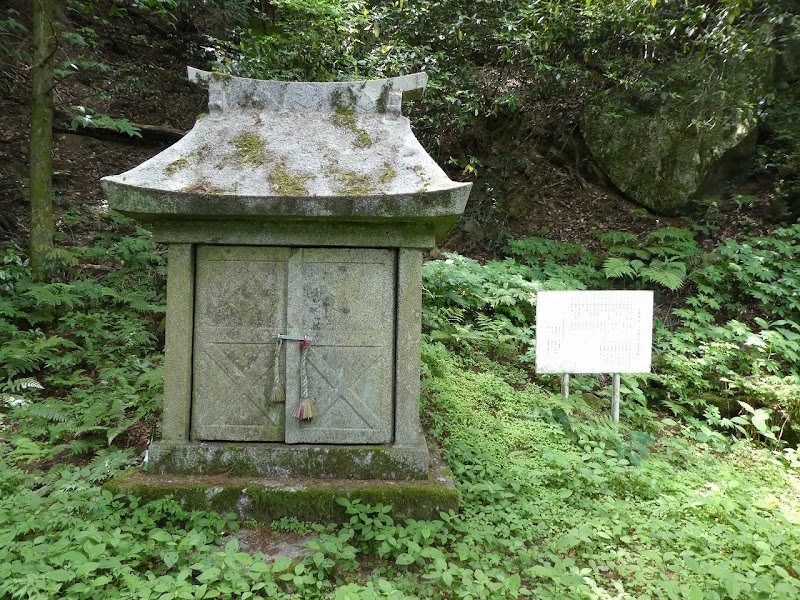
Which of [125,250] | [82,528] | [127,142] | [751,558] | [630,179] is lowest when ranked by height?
[751,558]

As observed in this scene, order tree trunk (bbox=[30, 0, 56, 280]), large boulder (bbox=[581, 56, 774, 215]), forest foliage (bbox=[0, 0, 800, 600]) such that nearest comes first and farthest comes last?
forest foliage (bbox=[0, 0, 800, 600])
tree trunk (bbox=[30, 0, 56, 280])
large boulder (bbox=[581, 56, 774, 215])

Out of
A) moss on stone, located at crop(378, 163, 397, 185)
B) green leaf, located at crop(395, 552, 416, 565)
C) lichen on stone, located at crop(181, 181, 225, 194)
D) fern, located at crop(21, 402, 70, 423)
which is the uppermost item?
moss on stone, located at crop(378, 163, 397, 185)

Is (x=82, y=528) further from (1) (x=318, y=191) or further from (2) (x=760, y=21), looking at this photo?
(2) (x=760, y=21)

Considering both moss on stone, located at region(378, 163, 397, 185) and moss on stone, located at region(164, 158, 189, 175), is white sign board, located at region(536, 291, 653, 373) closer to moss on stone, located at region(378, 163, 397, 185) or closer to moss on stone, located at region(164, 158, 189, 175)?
moss on stone, located at region(378, 163, 397, 185)

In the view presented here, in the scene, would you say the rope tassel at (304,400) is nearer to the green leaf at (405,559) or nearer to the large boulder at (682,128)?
the green leaf at (405,559)

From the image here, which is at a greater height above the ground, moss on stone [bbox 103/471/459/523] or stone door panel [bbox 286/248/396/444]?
stone door panel [bbox 286/248/396/444]

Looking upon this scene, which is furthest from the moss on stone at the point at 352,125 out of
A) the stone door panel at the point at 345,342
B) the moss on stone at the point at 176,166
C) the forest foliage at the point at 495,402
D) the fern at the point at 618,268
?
the fern at the point at 618,268

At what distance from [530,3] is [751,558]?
9.03 meters

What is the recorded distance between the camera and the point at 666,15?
1001 cm

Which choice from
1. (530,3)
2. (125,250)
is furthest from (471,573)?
(530,3)

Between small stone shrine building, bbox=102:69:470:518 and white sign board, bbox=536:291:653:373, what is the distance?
2.28 meters

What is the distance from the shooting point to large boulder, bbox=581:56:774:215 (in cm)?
991

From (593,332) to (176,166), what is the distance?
Answer: 418 cm

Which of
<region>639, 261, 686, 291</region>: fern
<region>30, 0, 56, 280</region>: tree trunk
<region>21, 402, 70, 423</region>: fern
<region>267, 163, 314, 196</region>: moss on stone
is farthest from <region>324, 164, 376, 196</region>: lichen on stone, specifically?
<region>639, 261, 686, 291</region>: fern
